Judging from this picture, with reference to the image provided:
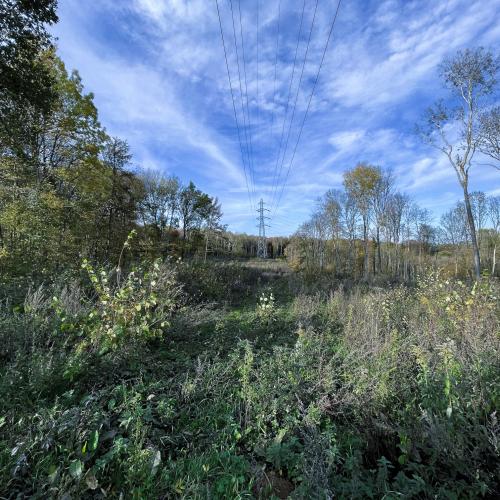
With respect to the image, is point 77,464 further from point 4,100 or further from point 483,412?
point 4,100

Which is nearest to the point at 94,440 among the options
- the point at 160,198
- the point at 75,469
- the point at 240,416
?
the point at 75,469

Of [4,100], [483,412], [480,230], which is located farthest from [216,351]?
[480,230]

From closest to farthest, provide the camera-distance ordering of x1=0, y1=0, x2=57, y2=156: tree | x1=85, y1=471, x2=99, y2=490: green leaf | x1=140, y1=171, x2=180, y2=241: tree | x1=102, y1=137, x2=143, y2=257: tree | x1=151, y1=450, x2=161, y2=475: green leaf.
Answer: x1=85, y1=471, x2=99, y2=490: green leaf → x1=151, y1=450, x2=161, y2=475: green leaf → x1=0, y1=0, x2=57, y2=156: tree → x1=102, y1=137, x2=143, y2=257: tree → x1=140, y1=171, x2=180, y2=241: tree

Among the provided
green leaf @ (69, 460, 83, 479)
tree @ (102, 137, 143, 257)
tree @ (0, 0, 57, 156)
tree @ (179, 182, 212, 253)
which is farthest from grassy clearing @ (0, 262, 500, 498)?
tree @ (179, 182, 212, 253)

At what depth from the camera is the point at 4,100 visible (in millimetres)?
6527

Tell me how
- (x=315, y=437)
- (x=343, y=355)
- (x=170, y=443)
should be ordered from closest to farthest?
1. (x=315, y=437)
2. (x=170, y=443)
3. (x=343, y=355)

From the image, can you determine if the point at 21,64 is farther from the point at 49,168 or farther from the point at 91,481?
the point at 91,481

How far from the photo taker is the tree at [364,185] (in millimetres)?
26375

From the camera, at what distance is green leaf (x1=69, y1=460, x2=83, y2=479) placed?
166 centimetres

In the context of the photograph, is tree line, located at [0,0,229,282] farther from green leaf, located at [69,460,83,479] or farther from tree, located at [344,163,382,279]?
tree, located at [344,163,382,279]

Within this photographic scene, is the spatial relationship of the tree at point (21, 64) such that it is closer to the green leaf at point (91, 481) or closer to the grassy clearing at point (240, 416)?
the grassy clearing at point (240, 416)

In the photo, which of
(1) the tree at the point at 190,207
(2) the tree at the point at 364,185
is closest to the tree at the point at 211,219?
(1) the tree at the point at 190,207

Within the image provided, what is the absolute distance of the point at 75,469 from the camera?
5.48 feet

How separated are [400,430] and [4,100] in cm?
962
